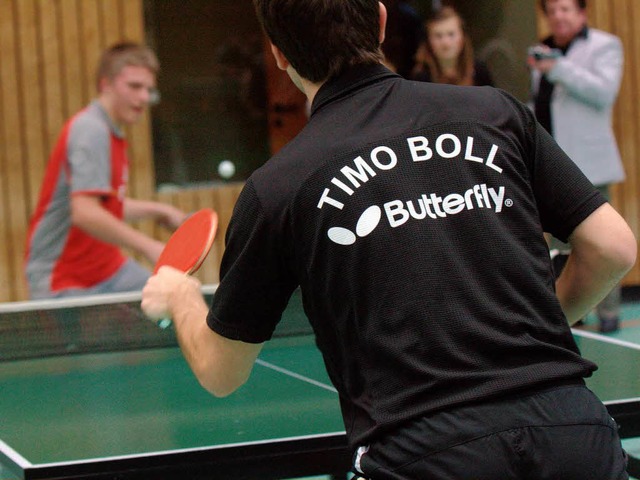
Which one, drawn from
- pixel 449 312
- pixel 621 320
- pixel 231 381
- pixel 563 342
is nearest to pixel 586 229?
pixel 563 342

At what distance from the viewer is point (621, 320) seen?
23.6ft

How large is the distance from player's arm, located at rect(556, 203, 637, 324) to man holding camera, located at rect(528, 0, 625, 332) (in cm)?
426

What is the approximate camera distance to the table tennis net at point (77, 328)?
4.05 m

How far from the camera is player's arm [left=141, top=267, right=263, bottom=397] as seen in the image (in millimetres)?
1847

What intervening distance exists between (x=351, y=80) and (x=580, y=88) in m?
4.59

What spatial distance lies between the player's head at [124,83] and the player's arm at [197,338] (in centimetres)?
291

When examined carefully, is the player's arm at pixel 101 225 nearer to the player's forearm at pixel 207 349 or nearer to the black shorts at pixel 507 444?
the player's forearm at pixel 207 349

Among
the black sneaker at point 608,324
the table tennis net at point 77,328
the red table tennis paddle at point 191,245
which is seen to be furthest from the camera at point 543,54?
the red table tennis paddle at point 191,245

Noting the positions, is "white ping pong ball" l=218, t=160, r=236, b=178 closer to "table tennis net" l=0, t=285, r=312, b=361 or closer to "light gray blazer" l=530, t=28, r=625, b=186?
"light gray blazer" l=530, t=28, r=625, b=186

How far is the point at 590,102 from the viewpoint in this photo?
20.7ft

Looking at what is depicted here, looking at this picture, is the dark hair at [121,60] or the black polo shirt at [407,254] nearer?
the black polo shirt at [407,254]

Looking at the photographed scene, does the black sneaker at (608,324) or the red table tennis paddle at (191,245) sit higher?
the red table tennis paddle at (191,245)

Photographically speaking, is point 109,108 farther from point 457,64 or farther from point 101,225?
point 457,64

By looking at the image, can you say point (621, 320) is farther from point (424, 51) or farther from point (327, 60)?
point (327, 60)
